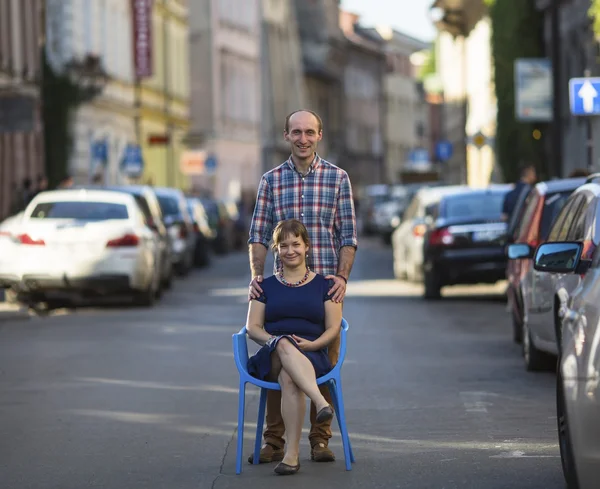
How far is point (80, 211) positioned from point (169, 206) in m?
11.3

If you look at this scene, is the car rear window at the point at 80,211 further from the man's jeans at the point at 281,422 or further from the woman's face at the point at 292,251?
the woman's face at the point at 292,251

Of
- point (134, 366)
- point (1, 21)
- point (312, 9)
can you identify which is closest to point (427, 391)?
point (134, 366)

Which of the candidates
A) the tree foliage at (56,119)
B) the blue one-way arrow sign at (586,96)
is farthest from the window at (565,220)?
the tree foliage at (56,119)

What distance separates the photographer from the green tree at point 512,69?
42469 mm

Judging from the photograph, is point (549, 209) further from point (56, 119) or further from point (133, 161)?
point (133, 161)

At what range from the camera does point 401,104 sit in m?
146

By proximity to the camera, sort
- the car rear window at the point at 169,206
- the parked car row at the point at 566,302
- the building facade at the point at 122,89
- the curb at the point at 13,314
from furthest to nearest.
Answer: the building facade at the point at 122,89 < the car rear window at the point at 169,206 < the curb at the point at 13,314 < the parked car row at the point at 566,302

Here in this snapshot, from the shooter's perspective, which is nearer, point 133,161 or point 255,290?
point 255,290

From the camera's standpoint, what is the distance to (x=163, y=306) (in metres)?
25.9

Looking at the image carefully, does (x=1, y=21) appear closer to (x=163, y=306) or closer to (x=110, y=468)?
(x=163, y=306)

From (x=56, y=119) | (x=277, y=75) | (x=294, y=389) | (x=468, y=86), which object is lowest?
(x=294, y=389)

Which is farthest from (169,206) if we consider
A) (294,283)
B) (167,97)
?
(167,97)

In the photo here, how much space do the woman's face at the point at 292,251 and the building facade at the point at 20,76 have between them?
106 feet

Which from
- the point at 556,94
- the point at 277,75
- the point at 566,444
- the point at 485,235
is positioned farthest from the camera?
the point at 277,75
